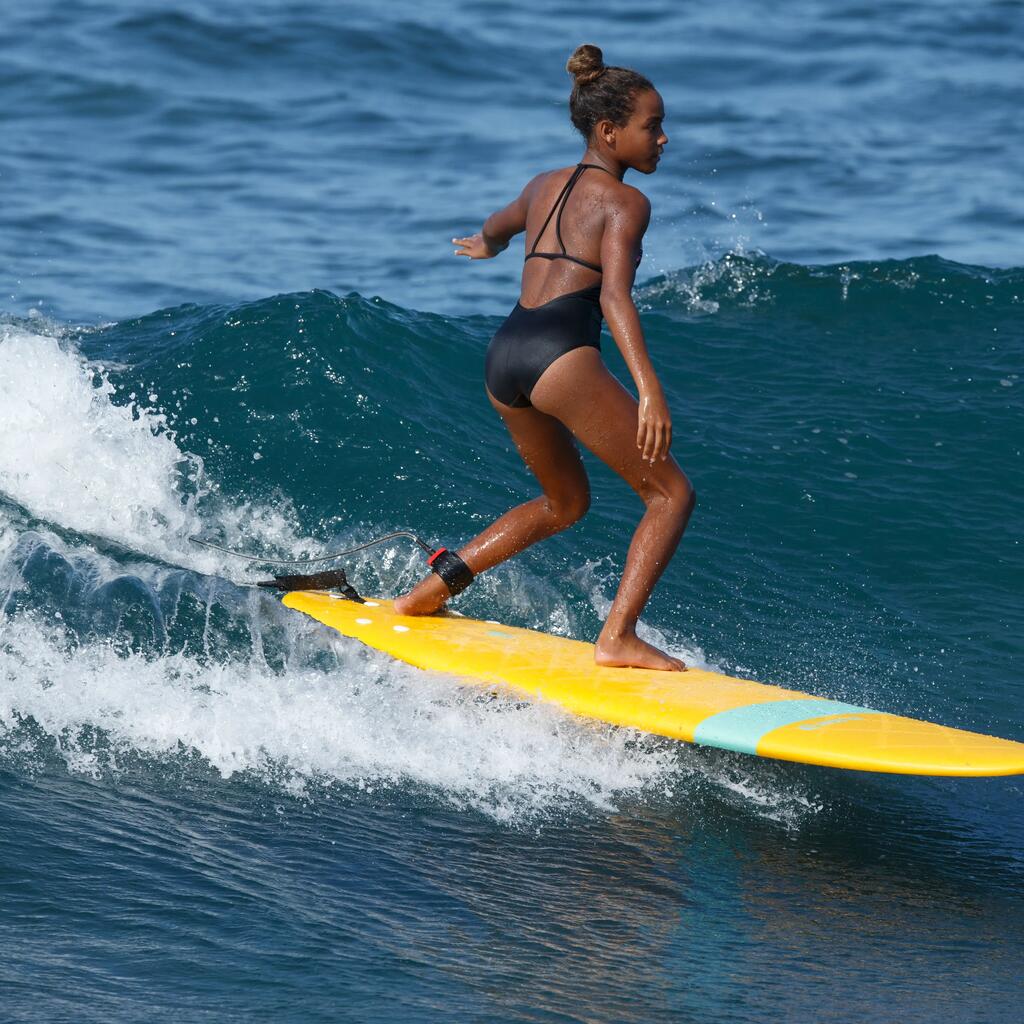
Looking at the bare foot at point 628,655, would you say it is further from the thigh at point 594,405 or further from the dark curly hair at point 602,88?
the dark curly hair at point 602,88

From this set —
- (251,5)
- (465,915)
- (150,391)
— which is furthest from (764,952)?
(251,5)

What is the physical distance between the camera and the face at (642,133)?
4.73 metres

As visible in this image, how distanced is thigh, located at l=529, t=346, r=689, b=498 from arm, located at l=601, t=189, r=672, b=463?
0.38 ft

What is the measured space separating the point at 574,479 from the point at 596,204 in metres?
1.04

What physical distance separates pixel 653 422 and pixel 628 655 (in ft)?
3.04

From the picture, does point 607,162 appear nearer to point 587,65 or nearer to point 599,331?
point 587,65

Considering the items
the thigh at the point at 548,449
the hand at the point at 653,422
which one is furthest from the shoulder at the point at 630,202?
the thigh at the point at 548,449

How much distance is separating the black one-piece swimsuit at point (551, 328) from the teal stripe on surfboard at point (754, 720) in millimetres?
1234

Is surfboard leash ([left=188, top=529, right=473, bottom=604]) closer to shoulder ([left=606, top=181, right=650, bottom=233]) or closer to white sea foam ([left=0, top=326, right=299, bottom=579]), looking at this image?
white sea foam ([left=0, top=326, right=299, bottom=579])

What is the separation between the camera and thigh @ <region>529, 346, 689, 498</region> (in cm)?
482

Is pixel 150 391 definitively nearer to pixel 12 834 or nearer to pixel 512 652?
pixel 512 652

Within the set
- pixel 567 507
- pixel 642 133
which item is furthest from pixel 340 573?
pixel 642 133

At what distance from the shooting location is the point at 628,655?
5164 millimetres

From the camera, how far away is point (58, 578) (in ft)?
18.7
